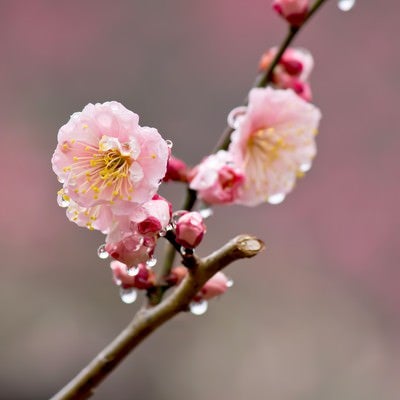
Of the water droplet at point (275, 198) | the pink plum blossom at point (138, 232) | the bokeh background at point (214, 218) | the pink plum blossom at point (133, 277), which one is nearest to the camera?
the pink plum blossom at point (138, 232)

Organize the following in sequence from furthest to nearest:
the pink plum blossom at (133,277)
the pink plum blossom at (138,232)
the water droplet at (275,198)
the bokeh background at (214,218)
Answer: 1. the bokeh background at (214,218)
2. the water droplet at (275,198)
3. the pink plum blossom at (133,277)
4. the pink plum blossom at (138,232)

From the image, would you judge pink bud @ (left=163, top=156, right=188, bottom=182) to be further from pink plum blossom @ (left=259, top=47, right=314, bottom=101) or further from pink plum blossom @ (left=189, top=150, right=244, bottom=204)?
pink plum blossom @ (left=259, top=47, right=314, bottom=101)

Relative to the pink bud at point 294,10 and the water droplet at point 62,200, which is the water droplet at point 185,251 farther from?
the pink bud at point 294,10

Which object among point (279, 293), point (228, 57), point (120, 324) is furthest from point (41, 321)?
point (228, 57)

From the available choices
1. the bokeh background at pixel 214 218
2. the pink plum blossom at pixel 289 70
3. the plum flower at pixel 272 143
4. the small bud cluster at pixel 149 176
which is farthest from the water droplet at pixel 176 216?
the bokeh background at pixel 214 218

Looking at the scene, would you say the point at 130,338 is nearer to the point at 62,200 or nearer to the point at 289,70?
the point at 62,200

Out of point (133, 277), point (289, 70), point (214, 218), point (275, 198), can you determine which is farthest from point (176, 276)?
point (214, 218)

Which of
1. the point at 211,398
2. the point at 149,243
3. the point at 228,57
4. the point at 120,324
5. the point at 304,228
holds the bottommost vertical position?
the point at 211,398

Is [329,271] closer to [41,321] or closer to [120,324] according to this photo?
[120,324]
